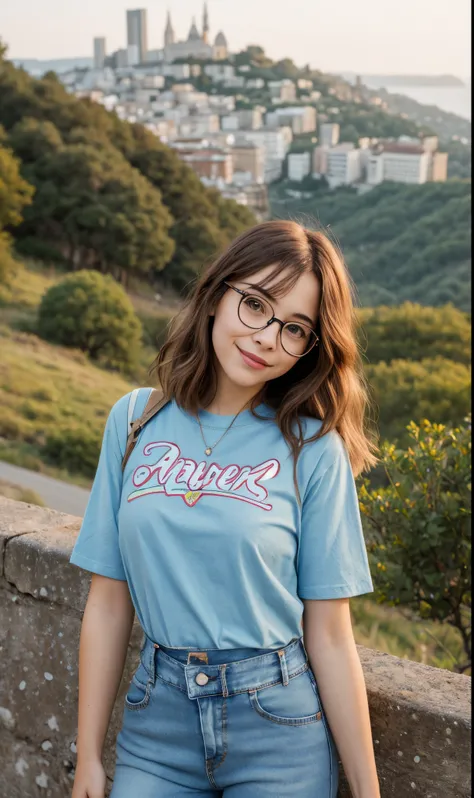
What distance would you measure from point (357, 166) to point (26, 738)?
156 feet

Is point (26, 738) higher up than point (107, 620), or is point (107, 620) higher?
point (107, 620)

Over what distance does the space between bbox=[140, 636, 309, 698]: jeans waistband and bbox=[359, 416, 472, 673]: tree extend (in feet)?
7.92

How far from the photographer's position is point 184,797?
1462 mm

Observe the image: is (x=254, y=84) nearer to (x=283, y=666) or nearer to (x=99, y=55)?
(x=99, y=55)

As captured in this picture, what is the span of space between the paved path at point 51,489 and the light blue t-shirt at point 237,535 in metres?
16.4

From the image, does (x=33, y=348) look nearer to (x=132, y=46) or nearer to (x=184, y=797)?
(x=184, y=797)

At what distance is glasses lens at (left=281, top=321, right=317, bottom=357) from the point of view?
1.52 meters

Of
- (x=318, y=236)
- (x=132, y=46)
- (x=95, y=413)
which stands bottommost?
(x=95, y=413)

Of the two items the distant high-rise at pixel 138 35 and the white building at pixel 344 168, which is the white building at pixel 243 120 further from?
the distant high-rise at pixel 138 35

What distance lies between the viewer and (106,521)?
1583 millimetres

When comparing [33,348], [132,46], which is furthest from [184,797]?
[132,46]

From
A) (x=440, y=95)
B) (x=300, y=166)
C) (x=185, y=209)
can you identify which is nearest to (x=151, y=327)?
(x=185, y=209)

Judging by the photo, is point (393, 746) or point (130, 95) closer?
point (393, 746)

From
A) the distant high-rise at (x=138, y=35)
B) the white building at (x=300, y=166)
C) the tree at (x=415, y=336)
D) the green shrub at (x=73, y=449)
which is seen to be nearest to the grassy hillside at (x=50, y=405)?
the green shrub at (x=73, y=449)
